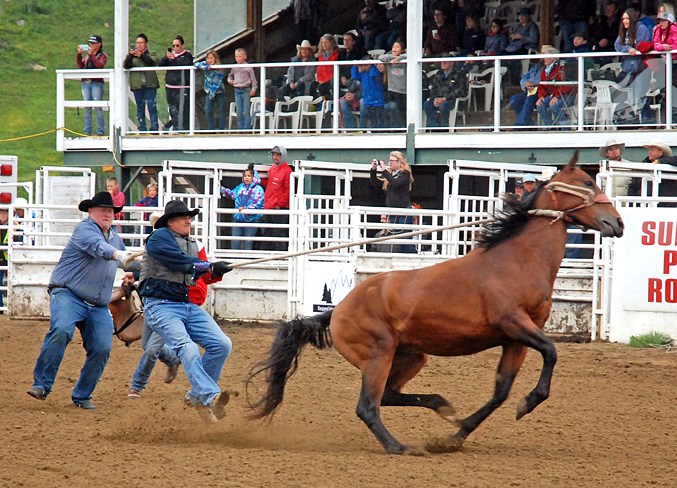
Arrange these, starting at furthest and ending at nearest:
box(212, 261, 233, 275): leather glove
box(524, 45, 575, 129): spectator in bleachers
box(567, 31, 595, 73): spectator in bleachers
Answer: box(524, 45, 575, 129): spectator in bleachers
box(567, 31, 595, 73): spectator in bleachers
box(212, 261, 233, 275): leather glove

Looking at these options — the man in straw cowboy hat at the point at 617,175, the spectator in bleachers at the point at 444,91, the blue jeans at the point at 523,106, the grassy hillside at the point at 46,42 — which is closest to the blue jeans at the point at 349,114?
the spectator in bleachers at the point at 444,91

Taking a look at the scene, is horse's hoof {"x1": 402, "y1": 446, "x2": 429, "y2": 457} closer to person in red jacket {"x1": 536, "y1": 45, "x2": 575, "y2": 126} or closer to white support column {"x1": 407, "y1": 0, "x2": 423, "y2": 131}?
person in red jacket {"x1": 536, "y1": 45, "x2": 575, "y2": 126}

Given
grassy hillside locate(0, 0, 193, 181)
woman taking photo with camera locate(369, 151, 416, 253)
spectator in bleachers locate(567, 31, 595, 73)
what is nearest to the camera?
woman taking photo with camera locate(369, 151, 416, 253)

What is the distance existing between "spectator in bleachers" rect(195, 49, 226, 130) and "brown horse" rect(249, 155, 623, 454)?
446 inches

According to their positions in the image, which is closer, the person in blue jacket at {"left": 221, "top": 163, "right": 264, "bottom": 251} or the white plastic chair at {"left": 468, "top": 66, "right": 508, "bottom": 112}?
the person in blue jacket at {"left": 221, "top": 163, "right": 264, "bottom": 251}

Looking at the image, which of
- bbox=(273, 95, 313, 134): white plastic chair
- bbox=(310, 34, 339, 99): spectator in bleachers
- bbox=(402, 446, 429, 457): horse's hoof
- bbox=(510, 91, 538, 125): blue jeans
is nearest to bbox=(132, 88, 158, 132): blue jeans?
bbox=(273, 95, 313, 134): white plastic chair

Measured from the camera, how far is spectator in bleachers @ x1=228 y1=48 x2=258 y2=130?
18391 millimetres

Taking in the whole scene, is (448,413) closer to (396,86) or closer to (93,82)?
(396,86)

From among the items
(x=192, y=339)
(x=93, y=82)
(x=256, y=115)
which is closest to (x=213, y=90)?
(x=256, y=115)

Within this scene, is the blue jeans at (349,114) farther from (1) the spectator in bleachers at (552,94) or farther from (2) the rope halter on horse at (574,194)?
(2) the rope halter on horse at (574,194)

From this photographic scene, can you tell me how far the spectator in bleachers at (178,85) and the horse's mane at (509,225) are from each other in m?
11.9

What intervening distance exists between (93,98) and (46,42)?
2694 centimetres

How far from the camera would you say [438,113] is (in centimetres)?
1764

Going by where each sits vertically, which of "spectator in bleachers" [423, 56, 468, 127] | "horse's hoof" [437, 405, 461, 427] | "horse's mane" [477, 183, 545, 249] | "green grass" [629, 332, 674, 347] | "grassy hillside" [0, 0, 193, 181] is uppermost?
"grassy hillside" [0, 0, 193, 181]
